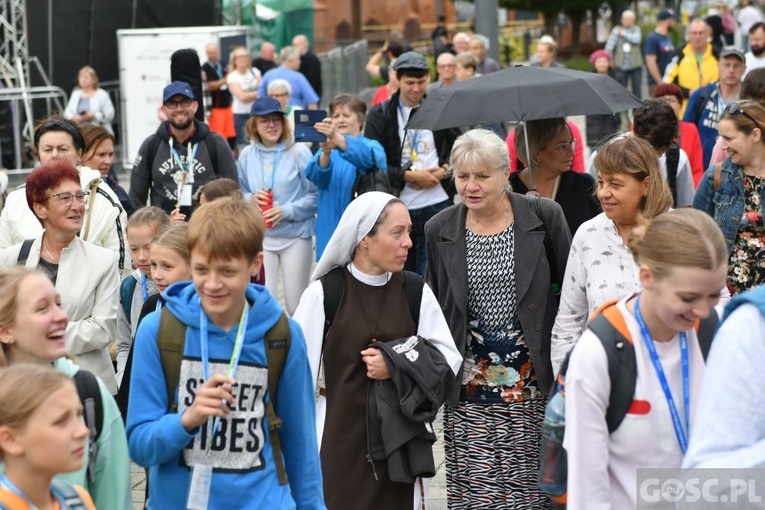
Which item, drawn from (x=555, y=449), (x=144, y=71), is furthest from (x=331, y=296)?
(x=144, y=71)

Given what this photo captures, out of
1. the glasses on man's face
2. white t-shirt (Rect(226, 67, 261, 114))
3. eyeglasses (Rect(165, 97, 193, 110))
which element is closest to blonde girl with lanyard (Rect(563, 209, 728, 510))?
the glasses on man's face

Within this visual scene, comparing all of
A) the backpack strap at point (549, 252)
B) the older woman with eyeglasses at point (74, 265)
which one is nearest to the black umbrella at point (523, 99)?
the backpack strap at point (549, 252)

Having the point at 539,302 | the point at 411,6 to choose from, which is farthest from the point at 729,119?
the point at 411,6

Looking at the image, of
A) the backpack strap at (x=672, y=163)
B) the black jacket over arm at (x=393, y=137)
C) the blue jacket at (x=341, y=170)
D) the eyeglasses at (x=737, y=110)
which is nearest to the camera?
the eyeglasses at (x=737, y=110)

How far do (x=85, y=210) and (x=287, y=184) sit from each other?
2.89 meters

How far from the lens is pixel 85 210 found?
21.6ft

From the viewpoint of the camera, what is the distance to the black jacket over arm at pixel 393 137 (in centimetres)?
941

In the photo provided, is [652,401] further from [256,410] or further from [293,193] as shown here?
[293,193]

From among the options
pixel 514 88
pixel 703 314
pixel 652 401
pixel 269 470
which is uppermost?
pixel 514 88

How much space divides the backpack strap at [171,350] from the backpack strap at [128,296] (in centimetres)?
236

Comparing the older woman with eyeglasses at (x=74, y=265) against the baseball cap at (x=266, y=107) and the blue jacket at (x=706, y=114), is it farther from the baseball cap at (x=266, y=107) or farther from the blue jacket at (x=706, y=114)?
the blue jacket at (x=706, y=114)

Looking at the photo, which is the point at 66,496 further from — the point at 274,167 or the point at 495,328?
the point at 274,167

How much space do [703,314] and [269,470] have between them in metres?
1.40

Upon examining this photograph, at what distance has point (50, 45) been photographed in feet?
72.1
